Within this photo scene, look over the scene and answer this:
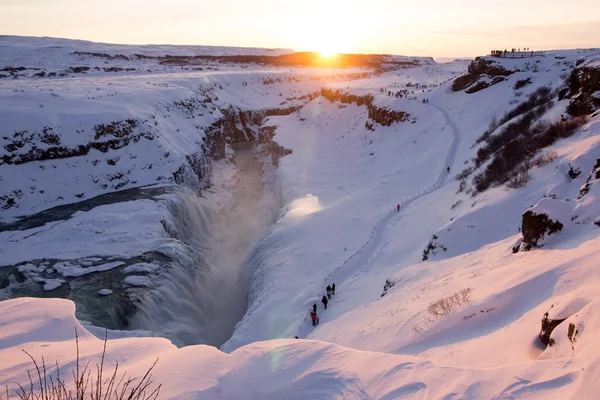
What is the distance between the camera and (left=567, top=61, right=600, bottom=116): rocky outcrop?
18641 millimetres

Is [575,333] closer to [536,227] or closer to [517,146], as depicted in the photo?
[536,227]

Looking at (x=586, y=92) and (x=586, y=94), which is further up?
(x=586, y=92)

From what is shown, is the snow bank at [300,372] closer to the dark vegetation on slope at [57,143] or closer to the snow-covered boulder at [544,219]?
the snow-covered boulder at [544,219]

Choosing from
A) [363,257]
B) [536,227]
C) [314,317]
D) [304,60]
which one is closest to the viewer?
[536,227]

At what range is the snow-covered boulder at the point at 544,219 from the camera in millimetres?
10492

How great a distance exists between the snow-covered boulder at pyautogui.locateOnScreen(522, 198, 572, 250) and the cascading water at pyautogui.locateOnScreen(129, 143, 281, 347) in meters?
15.5

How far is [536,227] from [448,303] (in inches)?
153

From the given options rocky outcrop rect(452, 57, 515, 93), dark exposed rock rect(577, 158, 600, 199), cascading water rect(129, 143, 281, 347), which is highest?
rocky outcrop rect(452, 57, 515, 93)

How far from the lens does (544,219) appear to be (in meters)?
10.6

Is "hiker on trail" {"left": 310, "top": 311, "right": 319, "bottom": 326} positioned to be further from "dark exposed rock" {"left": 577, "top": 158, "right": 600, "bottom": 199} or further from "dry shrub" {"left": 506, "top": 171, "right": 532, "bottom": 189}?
"dark exposed rock" {"left": 577, "top": 158, "right": 600, "bottom": 199}

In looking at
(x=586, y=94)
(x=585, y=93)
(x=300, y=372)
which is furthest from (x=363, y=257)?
(x=585, y=93)

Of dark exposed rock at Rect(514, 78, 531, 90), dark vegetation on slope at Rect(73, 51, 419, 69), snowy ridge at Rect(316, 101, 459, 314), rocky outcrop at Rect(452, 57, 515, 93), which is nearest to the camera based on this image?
snowy ridge at Rect(316, 101, 459, 314)

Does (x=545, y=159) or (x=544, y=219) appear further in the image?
(x=545, y=159)

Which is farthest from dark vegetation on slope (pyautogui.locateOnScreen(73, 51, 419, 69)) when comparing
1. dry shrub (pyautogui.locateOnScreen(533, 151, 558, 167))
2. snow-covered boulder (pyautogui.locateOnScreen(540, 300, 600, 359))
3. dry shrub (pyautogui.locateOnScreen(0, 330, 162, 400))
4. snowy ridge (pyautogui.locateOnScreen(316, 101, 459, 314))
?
snow-covered boulder (pyautogui.locateOnScreen(540, 300, 600, 359))
